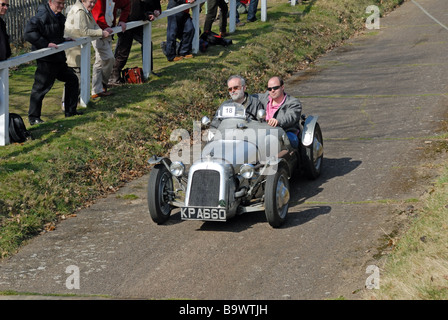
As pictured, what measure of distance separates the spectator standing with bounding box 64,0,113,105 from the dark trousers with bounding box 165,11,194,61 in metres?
3.21

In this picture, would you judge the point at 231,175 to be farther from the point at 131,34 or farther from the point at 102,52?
the point at 131,34

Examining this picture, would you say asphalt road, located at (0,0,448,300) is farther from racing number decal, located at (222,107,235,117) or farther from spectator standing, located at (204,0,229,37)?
spectator standing, located at (204,0,229,37)

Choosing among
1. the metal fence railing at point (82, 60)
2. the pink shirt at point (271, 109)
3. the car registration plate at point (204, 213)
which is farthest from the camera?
the metal fence railing at point (82, 60)

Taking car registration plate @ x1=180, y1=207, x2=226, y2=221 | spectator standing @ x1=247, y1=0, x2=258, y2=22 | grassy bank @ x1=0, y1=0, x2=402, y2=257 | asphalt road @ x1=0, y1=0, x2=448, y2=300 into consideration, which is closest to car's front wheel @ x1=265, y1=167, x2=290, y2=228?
asphalt road @ x1=0, y1=0, x2=448, y2=300

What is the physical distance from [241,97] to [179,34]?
6.58 meters

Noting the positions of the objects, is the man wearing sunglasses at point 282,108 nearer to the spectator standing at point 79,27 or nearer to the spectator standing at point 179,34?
the spectator standing at point 79,27

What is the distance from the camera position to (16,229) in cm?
943

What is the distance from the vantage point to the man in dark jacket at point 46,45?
12125 mm

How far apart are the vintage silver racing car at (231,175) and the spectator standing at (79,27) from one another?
388 cm

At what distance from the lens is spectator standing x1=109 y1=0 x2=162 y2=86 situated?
14.9 meters

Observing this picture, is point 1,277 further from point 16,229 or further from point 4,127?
point 4,127

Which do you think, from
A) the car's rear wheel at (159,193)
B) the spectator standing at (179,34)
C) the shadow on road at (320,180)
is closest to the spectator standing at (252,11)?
the spectator standing at (179,34)

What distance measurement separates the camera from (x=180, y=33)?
16.8 m

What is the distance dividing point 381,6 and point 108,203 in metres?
16.5
